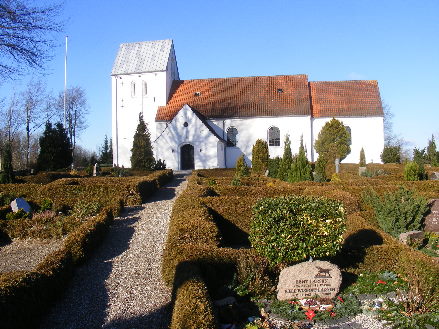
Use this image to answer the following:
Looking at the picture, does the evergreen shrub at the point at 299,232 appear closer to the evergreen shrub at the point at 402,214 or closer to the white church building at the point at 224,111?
the evergreen shrub at the point at 402,214

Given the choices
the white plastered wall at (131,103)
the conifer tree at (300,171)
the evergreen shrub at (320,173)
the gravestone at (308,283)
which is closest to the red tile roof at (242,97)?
the white plastered wall at (131,103)

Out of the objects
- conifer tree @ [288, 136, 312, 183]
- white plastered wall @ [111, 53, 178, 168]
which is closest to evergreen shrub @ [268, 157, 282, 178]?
conifer tree @ [288, 136, 312, 183]

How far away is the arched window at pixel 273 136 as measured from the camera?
1361 inches

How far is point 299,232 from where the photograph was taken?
6617mm

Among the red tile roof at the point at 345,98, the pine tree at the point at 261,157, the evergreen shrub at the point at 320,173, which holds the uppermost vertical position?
the red tile roof at the point at 345,98

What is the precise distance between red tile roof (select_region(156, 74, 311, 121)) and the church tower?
1.28 meters

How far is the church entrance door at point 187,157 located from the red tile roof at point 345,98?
1058 centimetres

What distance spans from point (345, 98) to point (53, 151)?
23185 millimetres

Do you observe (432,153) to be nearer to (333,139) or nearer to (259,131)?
(333,139)

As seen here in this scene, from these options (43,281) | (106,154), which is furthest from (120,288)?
(106,154)

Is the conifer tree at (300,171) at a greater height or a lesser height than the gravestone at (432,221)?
greater

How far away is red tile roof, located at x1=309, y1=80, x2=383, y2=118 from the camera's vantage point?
34.2 m

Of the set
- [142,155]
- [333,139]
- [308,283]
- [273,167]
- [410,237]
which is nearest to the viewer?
[308,283]

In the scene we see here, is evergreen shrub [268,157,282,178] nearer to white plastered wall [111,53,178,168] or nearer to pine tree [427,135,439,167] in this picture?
white plastered wall [111,53,178,168]
